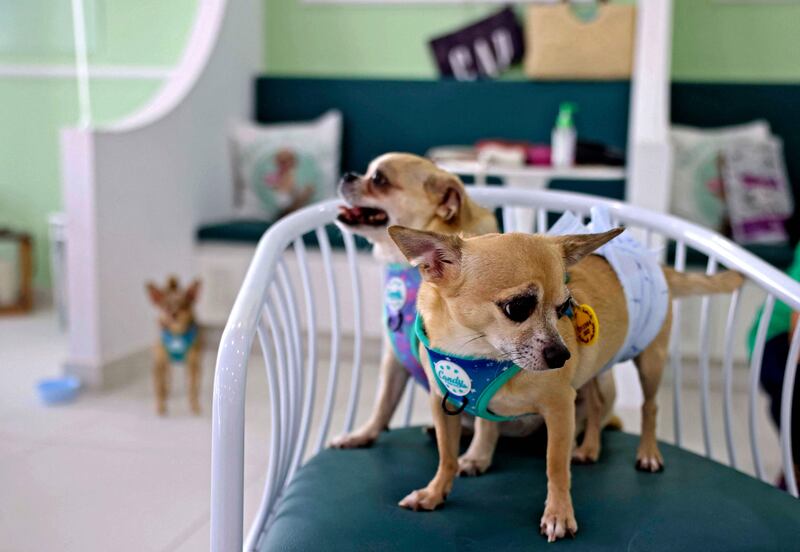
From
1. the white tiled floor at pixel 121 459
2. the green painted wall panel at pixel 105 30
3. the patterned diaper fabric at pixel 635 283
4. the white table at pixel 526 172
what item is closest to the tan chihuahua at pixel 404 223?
the patterned diaper fabric at pixel 635 283

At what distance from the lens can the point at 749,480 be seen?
3.87 feet

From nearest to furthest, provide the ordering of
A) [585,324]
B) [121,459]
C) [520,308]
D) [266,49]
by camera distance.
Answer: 1. [520,308]
2. [585,324]
3. [121,459]
4. [266,49]

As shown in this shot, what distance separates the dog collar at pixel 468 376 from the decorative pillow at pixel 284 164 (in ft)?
8.32

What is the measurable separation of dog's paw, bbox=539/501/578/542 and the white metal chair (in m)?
0.35

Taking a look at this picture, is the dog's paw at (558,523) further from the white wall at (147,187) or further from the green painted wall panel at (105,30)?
the green painted wall panel at (105,30)

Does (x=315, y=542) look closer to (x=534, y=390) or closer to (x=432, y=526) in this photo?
(x=432, y=526)

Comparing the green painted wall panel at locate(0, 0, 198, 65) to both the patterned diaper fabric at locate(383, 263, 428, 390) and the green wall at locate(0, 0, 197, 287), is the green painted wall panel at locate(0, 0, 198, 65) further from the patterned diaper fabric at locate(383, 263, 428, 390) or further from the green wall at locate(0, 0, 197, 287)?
the patterned diaper fabric at locate(383, 263, 428, 390)

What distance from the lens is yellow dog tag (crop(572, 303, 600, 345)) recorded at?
40.9 inches

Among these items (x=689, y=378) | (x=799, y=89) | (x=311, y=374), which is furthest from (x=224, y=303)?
(x=799, y=89)

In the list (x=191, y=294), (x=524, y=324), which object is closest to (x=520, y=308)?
(x=524, y=324)

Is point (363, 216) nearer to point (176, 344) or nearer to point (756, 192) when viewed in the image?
point (176, 344)

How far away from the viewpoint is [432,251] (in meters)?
0.97

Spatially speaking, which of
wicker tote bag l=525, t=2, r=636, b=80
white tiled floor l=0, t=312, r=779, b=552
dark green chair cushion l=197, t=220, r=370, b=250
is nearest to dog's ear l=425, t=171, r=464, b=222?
white tiled floor l=0, t=312, r=779, b=552

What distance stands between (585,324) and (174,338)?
192cm
